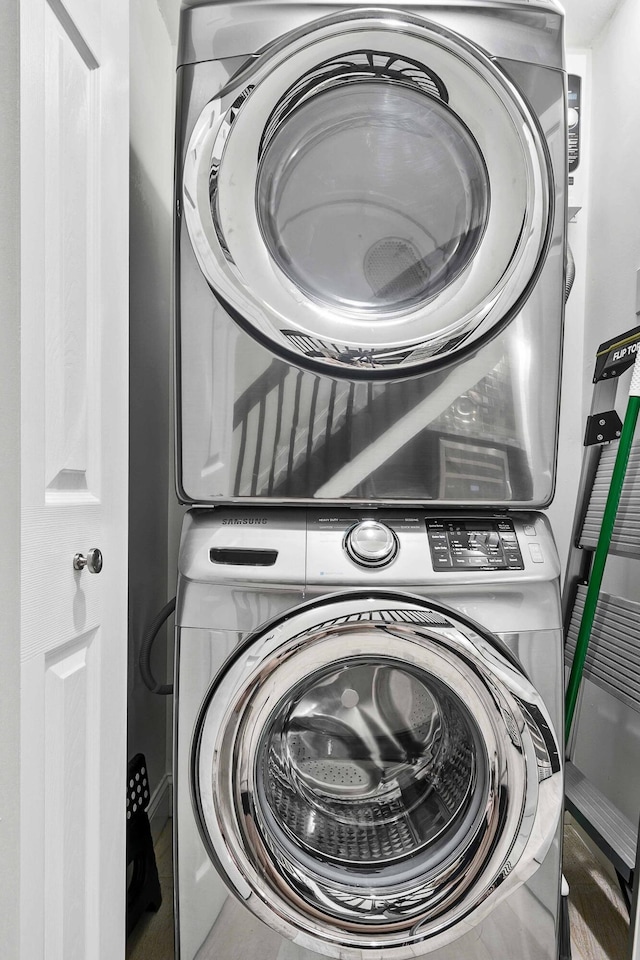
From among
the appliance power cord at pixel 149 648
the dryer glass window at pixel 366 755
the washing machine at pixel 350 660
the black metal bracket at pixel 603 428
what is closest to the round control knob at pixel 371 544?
the washing machine at pixel 350 660

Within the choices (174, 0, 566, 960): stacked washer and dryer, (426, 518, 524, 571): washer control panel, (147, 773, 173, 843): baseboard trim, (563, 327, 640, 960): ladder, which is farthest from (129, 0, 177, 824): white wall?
(563, 327, 640, 960): ladder

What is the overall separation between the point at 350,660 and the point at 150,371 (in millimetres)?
928

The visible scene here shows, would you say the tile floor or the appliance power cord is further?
the appliance power cord

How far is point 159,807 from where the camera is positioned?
1740 mm

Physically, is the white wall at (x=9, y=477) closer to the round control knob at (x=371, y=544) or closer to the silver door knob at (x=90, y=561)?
the silver door knob at (x=90, y=561)

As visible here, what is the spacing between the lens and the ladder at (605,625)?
4.42 ft

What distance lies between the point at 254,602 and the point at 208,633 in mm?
89

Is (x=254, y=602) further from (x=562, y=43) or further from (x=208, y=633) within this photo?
(x=562, y=43)

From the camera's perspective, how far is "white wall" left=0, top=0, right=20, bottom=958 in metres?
0.68

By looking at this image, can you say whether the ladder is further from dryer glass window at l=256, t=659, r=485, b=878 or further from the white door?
the white door

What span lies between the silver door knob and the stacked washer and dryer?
0.72 ft

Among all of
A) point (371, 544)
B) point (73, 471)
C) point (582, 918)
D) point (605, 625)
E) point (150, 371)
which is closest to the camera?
point (73, 471)

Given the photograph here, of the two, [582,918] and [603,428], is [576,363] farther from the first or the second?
[582,918]

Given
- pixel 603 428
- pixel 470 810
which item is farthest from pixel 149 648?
pixel 603 428
